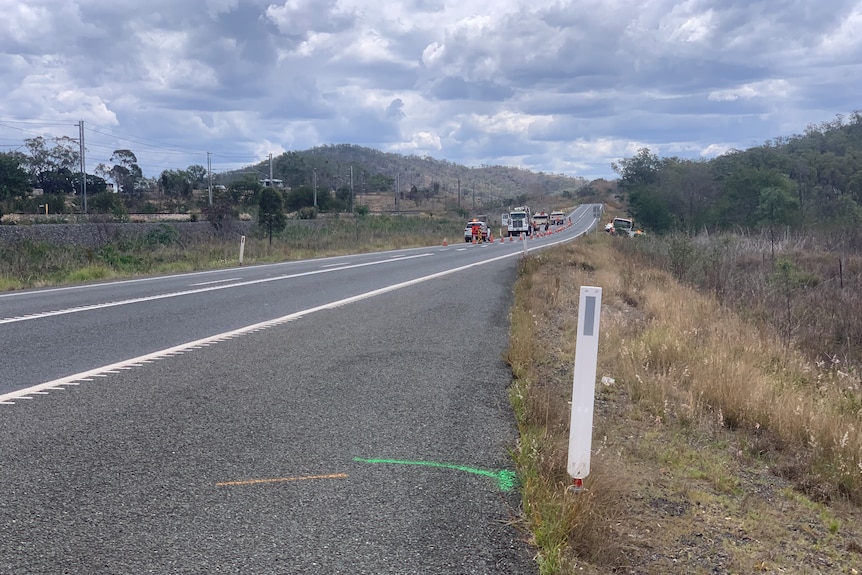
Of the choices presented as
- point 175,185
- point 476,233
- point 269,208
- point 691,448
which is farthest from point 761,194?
point 175,185

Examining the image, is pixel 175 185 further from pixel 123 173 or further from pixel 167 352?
pixel 167 352

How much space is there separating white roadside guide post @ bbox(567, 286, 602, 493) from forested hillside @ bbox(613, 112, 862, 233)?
112 ft

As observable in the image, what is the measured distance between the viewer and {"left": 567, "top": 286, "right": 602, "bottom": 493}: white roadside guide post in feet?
14.8

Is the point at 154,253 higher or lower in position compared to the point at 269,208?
lower

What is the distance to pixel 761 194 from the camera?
49.2 m

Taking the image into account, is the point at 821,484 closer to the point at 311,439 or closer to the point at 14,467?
the point at 311,439

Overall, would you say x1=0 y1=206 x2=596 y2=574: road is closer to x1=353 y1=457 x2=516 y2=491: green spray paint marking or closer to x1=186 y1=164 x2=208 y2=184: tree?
x1=353 y1=457 x2=516 y2=491: green spray paint marking

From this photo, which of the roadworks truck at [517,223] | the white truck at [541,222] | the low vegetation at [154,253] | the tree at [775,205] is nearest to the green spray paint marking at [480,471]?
the low vegetation at [154,253]

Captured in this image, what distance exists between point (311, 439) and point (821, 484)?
365 centimetres

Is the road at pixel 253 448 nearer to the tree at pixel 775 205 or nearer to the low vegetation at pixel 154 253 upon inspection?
the low vegetation at pixel 154 253

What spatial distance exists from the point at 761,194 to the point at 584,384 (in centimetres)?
4915

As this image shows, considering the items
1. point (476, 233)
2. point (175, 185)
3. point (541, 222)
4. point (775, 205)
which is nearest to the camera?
point (775, 205)

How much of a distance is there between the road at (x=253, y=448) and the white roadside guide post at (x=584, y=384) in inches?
18.0

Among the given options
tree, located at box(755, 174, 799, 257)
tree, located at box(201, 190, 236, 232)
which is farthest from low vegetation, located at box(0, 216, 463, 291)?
tree, located at box(755, 174, 799, 257)
